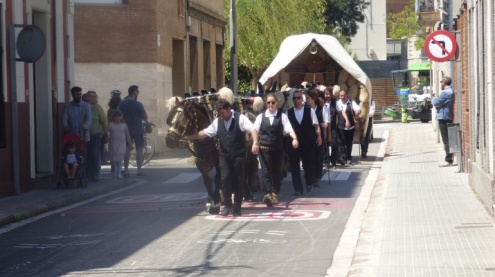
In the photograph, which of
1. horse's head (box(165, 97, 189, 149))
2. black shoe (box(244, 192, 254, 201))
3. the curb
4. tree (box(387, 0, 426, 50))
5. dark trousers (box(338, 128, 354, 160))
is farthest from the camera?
tree (box(387, 0, 426, 50))

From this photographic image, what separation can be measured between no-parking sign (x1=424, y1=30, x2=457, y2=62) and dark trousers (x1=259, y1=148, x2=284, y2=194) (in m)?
4.63

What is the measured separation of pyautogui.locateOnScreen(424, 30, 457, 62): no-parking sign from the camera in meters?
20.2

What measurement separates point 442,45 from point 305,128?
10.9ft

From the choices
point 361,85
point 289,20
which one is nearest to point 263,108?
point 361,85

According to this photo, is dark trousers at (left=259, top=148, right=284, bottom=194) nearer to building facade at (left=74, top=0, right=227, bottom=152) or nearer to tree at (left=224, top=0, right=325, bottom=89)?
building facade at (left=74, top=0, right=227, bottom=152)

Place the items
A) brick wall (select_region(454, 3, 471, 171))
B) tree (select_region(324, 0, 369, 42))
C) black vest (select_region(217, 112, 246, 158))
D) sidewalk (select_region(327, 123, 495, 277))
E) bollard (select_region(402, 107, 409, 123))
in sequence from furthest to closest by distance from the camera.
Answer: tree (select_region(324, 0, 369, 42)), bollard (select_region(402, 107, 409, 123)), brick wall (select_region(454, 3, 471, 171)), black vest (select_region(217, 112, 246, 158)), sidewalk (select_region(327, 123, 495, 277))

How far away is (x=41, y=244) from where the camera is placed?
12961 millimetres

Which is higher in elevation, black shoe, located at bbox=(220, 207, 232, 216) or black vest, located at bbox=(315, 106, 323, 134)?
black vest, located at bbox=(315, 106, 323, 134)

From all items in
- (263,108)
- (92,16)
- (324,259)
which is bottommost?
(324,259)

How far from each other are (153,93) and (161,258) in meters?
20.1

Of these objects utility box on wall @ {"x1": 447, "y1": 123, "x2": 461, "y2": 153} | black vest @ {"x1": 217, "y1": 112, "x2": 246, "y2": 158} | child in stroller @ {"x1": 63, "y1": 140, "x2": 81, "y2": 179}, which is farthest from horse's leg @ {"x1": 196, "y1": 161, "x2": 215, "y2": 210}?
utility box on wall @ {"x1": 447, "y1": 123, "x2": 461, "y2": 153}

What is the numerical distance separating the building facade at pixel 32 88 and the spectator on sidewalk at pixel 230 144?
14.2 ft

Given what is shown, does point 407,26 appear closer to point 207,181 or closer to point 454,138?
point 454,138

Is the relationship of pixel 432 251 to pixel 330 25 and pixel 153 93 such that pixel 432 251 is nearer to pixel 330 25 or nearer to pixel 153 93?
pixel 153 93
